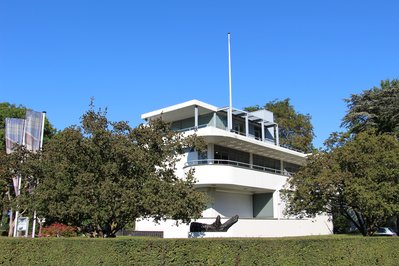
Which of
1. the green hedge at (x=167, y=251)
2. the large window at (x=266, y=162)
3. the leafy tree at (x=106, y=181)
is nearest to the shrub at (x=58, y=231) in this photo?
the leafy tree at (x=106, y=181)

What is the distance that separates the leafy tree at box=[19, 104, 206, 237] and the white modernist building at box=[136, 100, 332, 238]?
41.8ft

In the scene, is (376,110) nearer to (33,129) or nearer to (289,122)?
(289,122)

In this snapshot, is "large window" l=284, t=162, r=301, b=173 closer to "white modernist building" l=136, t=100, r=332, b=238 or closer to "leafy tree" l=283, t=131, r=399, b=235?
"white modernist building" l=136, t=100, r=332, b=238

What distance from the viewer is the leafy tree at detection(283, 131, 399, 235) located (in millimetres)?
19703

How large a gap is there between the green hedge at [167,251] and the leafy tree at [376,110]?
24.4 metres

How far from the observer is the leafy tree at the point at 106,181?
1386 cm

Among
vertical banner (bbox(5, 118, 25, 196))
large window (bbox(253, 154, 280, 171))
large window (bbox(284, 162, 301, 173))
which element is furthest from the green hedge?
large window (bbox(284, 162, 301, 173))

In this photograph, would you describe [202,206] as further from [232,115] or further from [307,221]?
[307,221]

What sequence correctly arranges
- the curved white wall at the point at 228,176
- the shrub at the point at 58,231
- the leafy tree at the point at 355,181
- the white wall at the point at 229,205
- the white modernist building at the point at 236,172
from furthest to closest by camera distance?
the white wall at the point at 229,205 → the white modernist building at the point at 236,172 → the curved white wall at the point at 228,176 → the shrub at the point at 58,231 → the leafy tree at the point at 355,181

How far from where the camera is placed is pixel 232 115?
3744cm

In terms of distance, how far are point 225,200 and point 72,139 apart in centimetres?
2028

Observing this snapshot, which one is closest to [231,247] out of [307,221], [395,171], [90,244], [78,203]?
[90,244]

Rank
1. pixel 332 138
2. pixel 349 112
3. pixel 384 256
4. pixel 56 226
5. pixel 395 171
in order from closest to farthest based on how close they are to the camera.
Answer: pixel 384 256 < pixel 395 171 < pixel 332 138 < pixel 56 226 < pixel 349 112

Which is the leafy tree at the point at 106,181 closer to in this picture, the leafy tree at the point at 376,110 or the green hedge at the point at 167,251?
the green hedge at the point at 167,251
